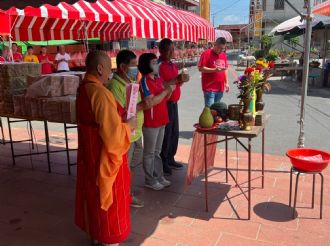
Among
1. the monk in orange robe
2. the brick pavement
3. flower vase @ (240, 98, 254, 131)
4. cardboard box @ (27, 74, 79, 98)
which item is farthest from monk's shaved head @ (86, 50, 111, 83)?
cardboard box @ (27, 74, 79, 98)

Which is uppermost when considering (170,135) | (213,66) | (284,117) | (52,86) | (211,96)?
(213,66)

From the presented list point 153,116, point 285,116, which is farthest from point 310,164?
point 285,116

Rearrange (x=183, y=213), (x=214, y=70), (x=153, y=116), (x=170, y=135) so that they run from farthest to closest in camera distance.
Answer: (x=214, y=70) → (x=170, y=135) → (x=153, y=116) → (x=183, y=213)

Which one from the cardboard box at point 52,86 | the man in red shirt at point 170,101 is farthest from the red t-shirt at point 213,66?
the cardboard box at point 52,86

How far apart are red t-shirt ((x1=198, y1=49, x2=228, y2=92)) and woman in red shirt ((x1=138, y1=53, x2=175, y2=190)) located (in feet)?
6.62

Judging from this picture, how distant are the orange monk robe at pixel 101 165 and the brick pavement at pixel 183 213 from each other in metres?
0.46

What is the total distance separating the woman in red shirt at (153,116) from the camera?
379 centimetres

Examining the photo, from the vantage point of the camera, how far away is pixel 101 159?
8.81 feet

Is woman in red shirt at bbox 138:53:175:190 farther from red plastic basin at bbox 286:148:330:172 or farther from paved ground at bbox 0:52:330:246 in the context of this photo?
red plastic basin at bbox 286:148:330:172

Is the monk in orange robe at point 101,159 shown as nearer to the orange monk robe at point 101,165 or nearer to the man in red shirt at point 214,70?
the orange monk robe at point 101,165

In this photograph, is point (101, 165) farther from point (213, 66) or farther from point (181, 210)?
point (213, 66)

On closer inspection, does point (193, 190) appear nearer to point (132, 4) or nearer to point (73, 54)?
point (132, 4)

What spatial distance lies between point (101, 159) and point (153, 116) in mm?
1377

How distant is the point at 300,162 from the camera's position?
342 centimetres
